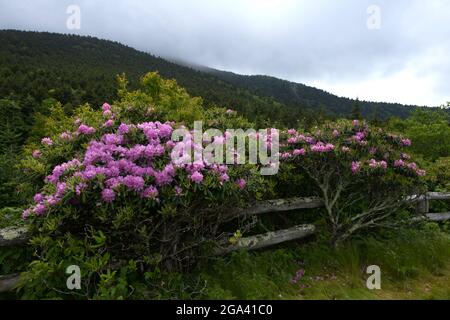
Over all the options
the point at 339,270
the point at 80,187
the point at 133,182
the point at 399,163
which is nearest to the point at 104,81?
the point at 399,163

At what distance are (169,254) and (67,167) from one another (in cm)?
145

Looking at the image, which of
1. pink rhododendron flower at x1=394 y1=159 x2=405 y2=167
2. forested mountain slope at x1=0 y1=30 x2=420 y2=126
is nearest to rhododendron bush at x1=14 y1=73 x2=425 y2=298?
pink rhododendron flower at x1=394 y1=159 x2=405 y2=167

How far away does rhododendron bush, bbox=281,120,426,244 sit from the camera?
17.2 ft

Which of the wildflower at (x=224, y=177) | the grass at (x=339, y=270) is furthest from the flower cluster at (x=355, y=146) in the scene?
the wildflower at (x=224, y=177)

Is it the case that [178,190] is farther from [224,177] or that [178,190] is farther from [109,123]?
[109,123]

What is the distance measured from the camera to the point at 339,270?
5.04 m

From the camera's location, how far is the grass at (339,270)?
4180 millimetres

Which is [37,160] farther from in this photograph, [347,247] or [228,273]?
[347,247]

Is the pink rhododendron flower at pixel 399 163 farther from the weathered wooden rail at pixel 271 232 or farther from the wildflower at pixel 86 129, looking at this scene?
the wildflower at pixel 86 129

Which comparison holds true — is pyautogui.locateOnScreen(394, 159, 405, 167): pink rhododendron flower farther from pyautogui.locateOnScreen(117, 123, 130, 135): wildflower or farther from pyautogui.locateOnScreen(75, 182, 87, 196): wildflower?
pyautogui.locateOnScreen(75, 182, 87, 196): wildflower

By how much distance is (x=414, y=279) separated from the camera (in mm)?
5027

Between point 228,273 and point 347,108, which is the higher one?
point 347,108

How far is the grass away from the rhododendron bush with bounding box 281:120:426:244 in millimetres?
379
